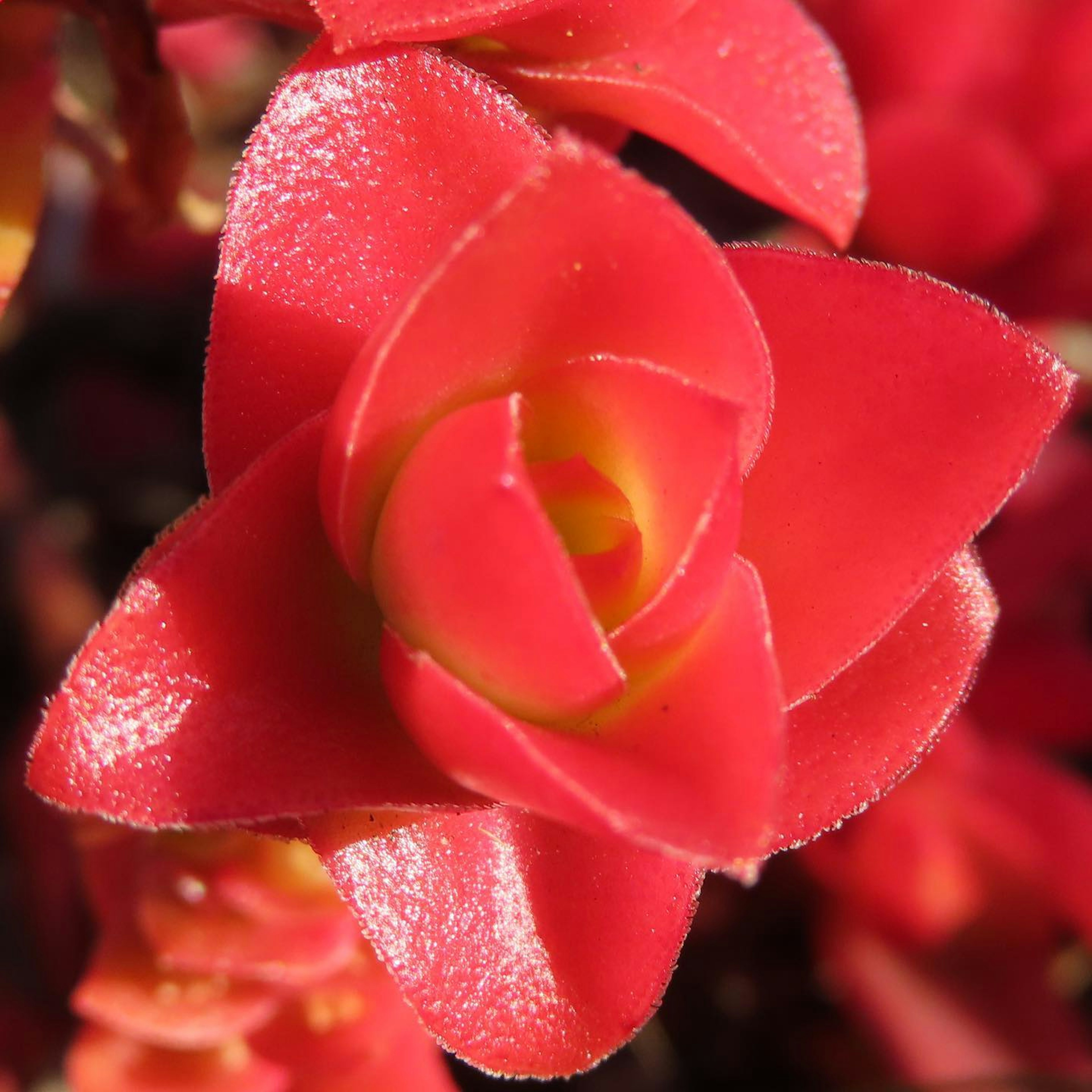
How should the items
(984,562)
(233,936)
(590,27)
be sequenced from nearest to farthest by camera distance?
(590,27)
(233,936)
(984,562)

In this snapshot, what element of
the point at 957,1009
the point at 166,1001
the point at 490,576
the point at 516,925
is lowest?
the point at 957,1009

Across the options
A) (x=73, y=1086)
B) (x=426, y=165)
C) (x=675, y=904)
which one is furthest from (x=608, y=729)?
(x=73, y=1086)

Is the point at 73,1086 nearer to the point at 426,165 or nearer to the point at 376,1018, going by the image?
the point at 376,1018

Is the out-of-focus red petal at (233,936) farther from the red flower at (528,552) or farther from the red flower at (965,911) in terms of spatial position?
the red flower at (965,911)

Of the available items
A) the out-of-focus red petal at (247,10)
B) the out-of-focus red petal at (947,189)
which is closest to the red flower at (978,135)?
the out-of-focus red petal at (947,189)

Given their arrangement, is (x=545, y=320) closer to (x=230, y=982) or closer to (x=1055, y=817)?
(x=230, y=982)

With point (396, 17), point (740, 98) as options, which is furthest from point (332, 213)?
point (740, 98)

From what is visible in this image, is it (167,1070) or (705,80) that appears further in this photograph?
(167,1070)
